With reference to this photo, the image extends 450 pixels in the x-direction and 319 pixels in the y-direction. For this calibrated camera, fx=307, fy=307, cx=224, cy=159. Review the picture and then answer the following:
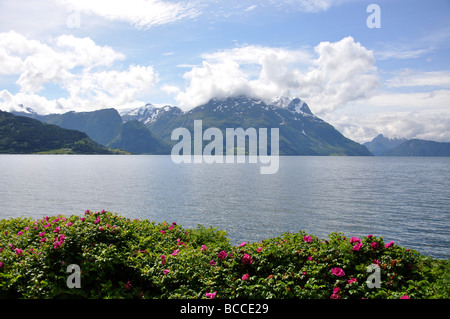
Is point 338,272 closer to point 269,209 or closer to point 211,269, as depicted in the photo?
point 211,269

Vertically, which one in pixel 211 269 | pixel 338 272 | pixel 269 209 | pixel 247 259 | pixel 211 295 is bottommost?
pixel 269 209

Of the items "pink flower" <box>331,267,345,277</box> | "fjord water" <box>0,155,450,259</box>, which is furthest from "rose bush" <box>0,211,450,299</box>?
"fjord water" <box>0,155,450,259</box>

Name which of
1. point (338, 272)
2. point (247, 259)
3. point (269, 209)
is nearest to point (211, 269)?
point (247, 259)

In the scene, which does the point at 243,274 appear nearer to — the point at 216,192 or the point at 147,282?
the point at 147,282

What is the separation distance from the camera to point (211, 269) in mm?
11914

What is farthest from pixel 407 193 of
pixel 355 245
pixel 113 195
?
pixel 355 245

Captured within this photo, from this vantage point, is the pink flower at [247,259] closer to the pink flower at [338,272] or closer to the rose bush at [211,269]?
the rose bush at [211,269]

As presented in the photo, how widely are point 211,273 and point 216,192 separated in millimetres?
79499

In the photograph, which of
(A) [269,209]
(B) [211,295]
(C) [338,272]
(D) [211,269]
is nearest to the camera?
(B) [211,295]

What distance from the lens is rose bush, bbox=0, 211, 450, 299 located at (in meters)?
10.8

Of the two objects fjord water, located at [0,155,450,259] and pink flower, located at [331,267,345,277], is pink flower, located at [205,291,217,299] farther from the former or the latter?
fjord water, located at [0,155,450,259]
